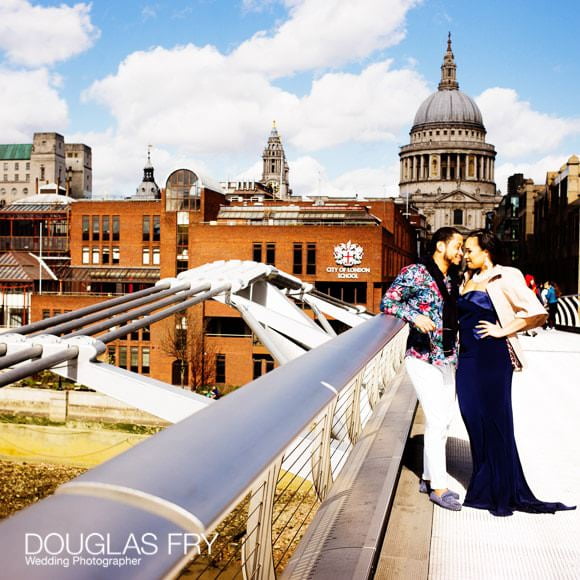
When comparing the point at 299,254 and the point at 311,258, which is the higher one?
the point at 299,254

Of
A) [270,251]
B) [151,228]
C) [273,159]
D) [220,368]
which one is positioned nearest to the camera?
[220,368]

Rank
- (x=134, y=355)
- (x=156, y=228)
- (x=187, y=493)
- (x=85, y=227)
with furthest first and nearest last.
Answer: (x=85, y=227)
(x=156, y=228)
(x=134, y=355)
(x=187, y=493)

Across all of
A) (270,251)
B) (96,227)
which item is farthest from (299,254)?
(96,227)

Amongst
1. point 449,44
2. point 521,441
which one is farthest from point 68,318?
point 449,44

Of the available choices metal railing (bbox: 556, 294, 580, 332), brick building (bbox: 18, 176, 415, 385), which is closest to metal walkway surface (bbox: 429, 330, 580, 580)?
metal railing (bbox: 556, 294, 580, 332)

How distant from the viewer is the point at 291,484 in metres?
3.57

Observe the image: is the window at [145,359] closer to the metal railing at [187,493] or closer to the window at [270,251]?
the window at [270,251]

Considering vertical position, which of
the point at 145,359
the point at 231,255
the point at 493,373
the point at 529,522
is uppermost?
the point at 231,255

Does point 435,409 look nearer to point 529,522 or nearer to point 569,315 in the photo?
point 529,522

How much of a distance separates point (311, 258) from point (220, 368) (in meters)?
8.53

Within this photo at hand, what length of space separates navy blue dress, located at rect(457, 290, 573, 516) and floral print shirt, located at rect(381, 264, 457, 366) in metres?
0.14

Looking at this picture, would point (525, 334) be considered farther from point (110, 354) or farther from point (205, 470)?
point (110, 354)

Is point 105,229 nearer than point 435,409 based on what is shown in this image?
No

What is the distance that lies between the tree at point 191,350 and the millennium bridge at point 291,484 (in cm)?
3314
